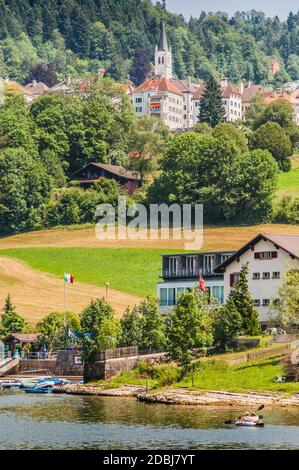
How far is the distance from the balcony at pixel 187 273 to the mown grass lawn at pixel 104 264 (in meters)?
22.3

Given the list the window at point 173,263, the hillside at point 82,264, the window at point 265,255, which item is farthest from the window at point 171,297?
the window at point 265,255

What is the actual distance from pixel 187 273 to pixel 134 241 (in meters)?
54.6

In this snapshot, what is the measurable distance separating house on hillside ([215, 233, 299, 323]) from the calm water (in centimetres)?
2675

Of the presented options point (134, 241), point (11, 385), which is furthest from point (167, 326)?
point (134, 241)

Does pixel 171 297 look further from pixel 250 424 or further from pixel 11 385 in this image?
pixel 250 424

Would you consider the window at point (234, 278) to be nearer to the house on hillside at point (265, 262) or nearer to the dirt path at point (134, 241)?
the house on hillside at point (265, 262)

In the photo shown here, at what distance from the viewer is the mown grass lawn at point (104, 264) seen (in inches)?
6341

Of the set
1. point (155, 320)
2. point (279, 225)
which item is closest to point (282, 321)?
point (155, 320)

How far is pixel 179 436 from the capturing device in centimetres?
7500

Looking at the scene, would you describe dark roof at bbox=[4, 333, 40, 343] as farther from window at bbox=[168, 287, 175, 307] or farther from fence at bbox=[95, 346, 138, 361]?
fence at bbox=[95, 346, 138, 361]

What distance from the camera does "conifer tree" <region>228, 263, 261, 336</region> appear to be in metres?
107

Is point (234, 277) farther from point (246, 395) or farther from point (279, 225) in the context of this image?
point (279, 225)

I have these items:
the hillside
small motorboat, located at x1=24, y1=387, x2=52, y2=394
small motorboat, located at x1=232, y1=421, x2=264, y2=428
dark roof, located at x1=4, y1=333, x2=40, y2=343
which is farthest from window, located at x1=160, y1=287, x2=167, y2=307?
small motorboat, located at x1=232, y1=421, x2=264, y2=428
